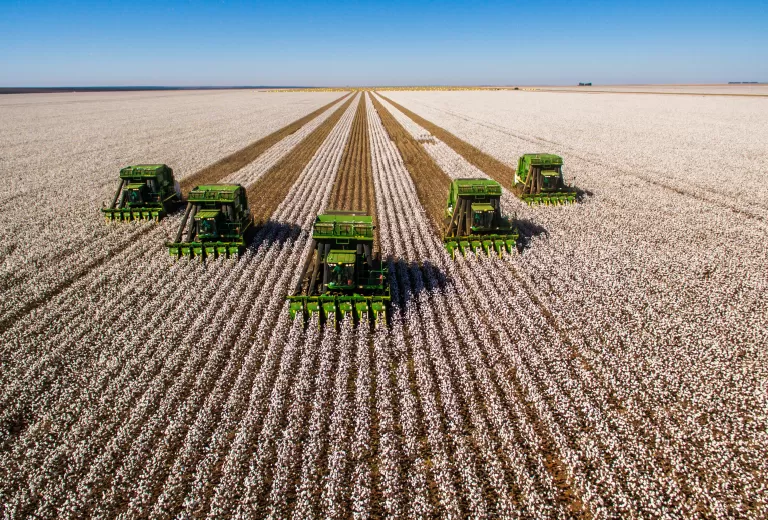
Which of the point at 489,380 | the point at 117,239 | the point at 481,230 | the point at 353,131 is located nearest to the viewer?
the point at 489,380

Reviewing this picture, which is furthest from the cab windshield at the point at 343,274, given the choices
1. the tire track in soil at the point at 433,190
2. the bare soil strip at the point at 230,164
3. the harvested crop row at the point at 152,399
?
the bare soil strip at the point at 230,164

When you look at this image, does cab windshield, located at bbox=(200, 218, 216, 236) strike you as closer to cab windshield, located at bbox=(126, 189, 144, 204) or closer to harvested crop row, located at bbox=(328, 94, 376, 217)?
cab windshield, located at bbox=(126, 189, 144, 204)

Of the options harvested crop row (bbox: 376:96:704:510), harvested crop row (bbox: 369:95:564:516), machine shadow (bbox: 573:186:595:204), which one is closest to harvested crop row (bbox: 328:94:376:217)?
harvested crop row (bbox: 369:95:564:516)

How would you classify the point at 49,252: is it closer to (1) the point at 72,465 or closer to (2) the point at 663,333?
(1) the point at 72,465

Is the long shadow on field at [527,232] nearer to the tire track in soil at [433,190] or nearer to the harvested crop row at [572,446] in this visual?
the tire track in soil at [433,190]

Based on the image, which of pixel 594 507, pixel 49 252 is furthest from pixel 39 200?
pixel 594 507

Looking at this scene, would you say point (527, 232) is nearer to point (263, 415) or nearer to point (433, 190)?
point (433, 190)

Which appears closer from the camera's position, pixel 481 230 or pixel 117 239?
pixel 481 230
